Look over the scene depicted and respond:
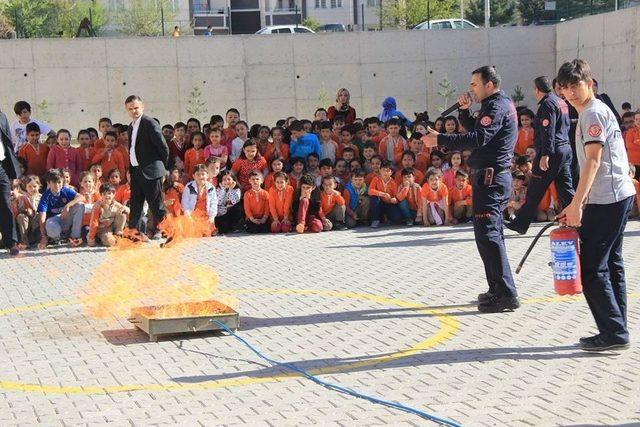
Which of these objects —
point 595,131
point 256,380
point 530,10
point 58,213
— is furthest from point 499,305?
point 530,10

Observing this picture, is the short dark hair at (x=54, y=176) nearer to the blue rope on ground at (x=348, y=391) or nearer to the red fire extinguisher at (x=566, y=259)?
the blue rope on ground at (x=348, y=391)

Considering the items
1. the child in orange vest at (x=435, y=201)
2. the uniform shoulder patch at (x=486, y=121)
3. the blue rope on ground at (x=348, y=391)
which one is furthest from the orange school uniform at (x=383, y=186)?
the blue rope on ground at (x=348, y=391)

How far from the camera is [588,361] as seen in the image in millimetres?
6242

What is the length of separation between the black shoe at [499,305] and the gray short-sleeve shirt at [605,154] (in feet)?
5.36

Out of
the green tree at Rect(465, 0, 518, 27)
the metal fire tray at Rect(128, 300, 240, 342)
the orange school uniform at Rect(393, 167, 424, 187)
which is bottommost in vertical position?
the metal fire tray at Rect(128, 300, 240, 342)

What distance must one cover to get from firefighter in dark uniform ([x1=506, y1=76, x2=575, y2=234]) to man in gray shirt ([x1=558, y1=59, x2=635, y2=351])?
3146 millimetres

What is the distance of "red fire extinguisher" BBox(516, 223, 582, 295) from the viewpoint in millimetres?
6391

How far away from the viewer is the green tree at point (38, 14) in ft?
157

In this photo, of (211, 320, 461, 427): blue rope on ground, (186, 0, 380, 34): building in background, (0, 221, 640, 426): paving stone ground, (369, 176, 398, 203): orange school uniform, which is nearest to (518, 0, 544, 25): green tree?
(186, 0, 380, 34): building in background

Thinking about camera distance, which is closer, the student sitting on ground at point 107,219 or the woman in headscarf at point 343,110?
the student sitting on ground at point 107,219

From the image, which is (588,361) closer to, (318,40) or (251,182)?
(251,182)

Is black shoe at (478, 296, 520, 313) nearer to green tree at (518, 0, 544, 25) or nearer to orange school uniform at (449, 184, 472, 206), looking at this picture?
orange school uniform at (449, 184, 472, 206)

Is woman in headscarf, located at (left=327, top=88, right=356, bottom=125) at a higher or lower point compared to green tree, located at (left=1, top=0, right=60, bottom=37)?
lower

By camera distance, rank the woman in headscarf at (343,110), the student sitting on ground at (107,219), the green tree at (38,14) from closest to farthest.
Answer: the student sitting on ground at (107,219) → the woman in headscarf at (343,110) → the green tree at (38,14)
